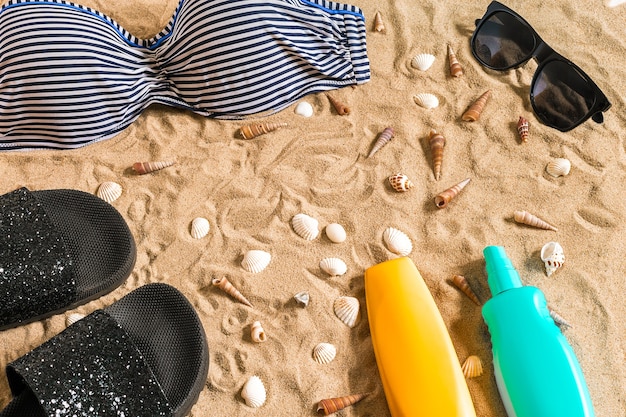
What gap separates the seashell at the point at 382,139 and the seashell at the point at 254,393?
2.45ft

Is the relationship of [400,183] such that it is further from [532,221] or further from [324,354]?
[324,354]

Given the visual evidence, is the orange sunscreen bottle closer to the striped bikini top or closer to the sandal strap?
the sandal strap

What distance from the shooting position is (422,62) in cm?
206

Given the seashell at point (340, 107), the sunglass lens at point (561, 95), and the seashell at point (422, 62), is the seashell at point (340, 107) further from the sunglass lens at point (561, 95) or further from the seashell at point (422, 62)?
the sunglass lens at point (561, 95)

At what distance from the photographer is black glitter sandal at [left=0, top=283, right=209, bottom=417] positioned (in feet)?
4.48

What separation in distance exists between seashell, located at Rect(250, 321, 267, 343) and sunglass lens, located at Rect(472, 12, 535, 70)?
44.9 inches

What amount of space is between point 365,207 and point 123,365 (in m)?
0.78

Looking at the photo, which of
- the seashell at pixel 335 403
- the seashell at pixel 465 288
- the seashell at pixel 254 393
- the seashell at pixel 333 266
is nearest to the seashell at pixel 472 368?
the seashell at pixel 465 288

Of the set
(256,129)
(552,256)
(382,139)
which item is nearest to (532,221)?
(552,256)

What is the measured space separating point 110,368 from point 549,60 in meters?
1.52

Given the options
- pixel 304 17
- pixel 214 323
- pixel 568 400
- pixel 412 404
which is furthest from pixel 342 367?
pixel 304 17

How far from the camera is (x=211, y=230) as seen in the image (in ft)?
5.85

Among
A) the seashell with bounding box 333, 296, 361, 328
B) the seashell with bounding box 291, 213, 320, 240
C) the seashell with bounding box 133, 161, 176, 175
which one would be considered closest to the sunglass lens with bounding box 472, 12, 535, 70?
the seashell with bounding box 291, 213, 320, 240

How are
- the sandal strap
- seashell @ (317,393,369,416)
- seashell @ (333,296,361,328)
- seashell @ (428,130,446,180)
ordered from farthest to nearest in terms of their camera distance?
seashell @ (428,130,446,180), seashell @ (333,296,361,328), seashell @ (317,393,369,416), the sandal strap
